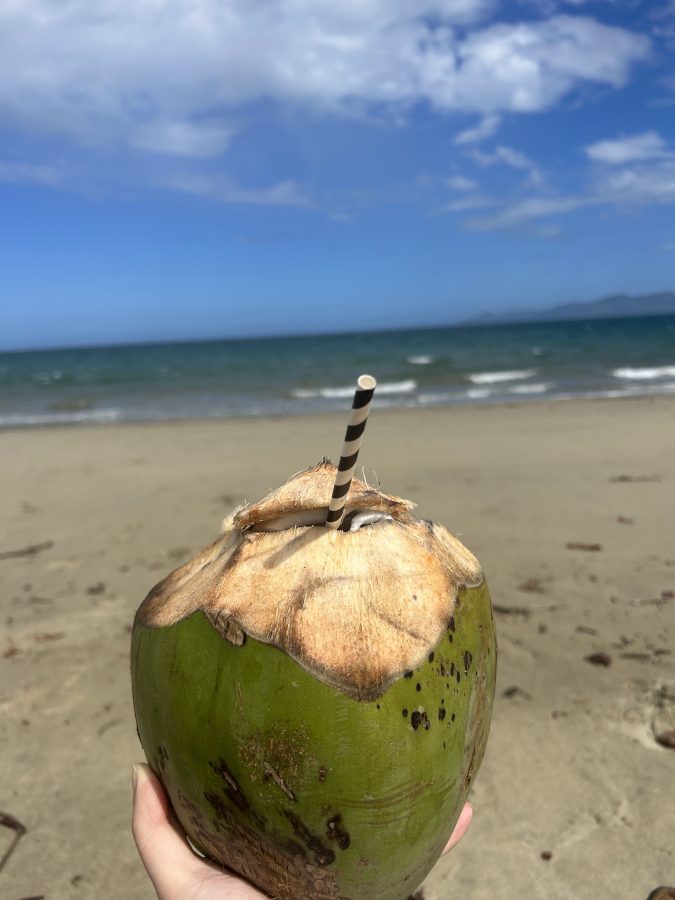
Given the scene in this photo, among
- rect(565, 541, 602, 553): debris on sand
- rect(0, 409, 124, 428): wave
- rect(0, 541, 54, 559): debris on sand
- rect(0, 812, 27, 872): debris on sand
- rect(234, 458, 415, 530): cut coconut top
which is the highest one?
rect(234, 458, 415, 530): cut coconut top

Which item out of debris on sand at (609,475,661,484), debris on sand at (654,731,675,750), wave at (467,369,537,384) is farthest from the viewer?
wave at (467,369,537,384)

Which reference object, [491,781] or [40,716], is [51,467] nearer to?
[40,716]

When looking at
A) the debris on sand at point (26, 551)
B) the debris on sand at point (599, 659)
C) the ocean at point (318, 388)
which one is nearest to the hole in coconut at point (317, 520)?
the debris on sand at point (599, 659)

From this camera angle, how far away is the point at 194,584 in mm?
1572

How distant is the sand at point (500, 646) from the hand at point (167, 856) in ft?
3.39

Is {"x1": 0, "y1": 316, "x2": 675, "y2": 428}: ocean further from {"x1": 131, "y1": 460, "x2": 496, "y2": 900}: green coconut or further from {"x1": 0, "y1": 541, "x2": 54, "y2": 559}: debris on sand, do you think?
{"x1": 131, "y1": 460, "x2": 496, "y2": 900}: green coconut

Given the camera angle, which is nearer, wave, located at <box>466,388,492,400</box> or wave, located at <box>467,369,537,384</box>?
wave, located at <box>466,388,492,400</box>

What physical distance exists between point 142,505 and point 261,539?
561 cm

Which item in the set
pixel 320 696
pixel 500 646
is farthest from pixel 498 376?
pixel 320 696

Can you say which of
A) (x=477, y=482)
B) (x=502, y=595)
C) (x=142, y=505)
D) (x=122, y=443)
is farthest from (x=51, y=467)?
(x=502, y=595)

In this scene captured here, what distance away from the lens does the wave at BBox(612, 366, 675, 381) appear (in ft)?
64.3

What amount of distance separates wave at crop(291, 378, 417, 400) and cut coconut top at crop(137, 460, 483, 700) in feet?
53.0

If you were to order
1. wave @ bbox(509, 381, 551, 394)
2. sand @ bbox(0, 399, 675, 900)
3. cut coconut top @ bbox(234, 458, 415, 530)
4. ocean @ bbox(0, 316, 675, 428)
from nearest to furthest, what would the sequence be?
cut coconut top @ bbox(234, 458, 415, 530), sand @ bbox(0, 399, 675, 900), ocean @ bbox(0, 316, 675, 428), wave @ bbox(509, 381, 551, 394)

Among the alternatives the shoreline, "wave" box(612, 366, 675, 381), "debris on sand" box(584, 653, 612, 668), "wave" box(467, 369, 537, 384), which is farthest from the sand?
"wave" box(467, 369, 537, 384)
